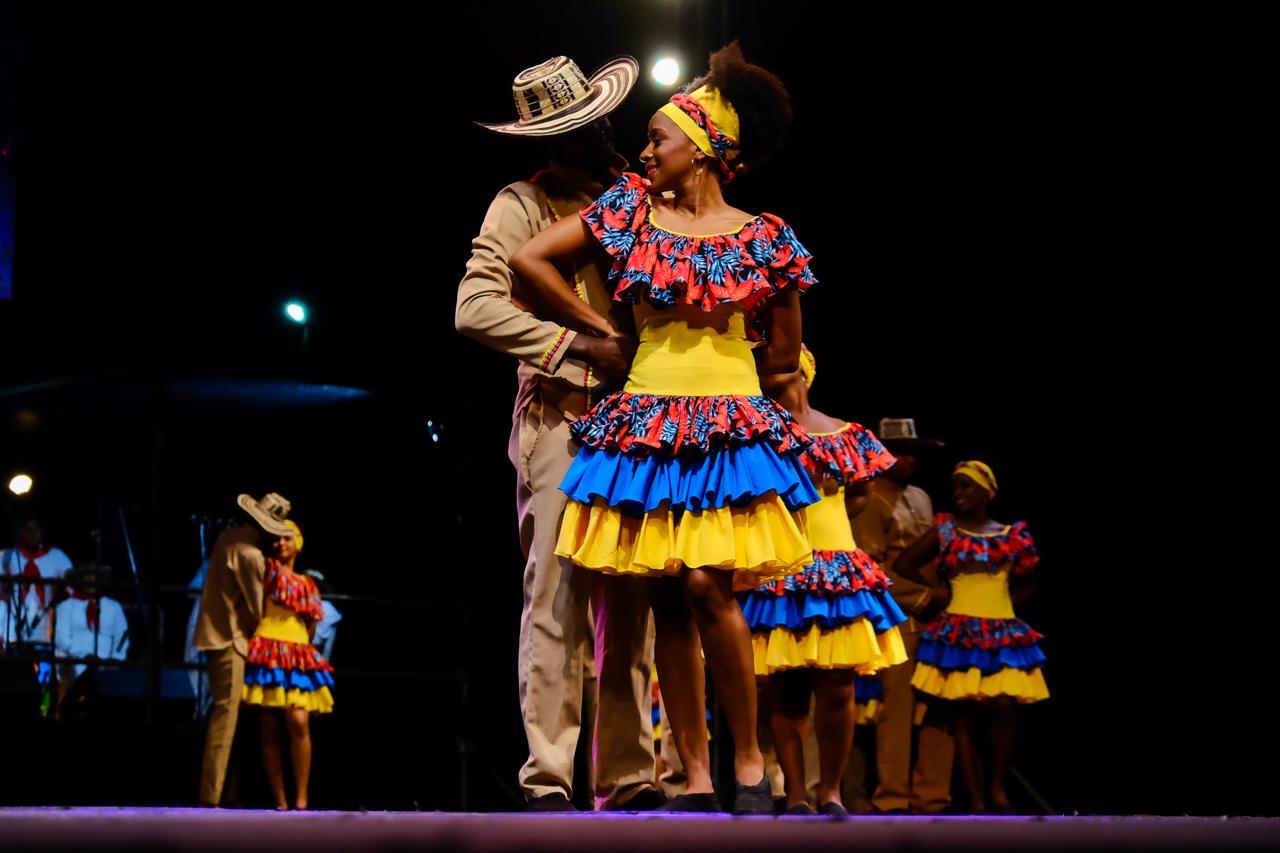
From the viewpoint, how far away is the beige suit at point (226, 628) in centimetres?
709

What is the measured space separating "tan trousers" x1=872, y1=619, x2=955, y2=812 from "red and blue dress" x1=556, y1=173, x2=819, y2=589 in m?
4.20

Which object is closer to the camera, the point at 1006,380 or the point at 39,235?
the point at 1006,380

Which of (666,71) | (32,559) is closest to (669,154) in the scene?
(666,71)

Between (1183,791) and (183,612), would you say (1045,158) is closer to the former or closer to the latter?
(1183,791)

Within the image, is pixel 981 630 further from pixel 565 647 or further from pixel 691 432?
A: pixel 691 432

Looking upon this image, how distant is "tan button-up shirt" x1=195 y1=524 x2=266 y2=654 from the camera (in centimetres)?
711

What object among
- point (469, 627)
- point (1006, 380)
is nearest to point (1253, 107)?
point (1006, 380)

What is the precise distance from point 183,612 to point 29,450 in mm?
2344

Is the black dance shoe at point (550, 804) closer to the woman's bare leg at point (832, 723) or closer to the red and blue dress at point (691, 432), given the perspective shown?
the red and blue dress at point (691, 432)

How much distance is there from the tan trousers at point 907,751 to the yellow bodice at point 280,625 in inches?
128

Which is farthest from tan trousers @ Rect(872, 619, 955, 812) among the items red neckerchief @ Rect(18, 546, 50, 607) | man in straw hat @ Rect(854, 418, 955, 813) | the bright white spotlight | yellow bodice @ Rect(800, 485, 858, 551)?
red neckerchief @ Rect(18, 546, 50, 607)

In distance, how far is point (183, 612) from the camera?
11.0 m

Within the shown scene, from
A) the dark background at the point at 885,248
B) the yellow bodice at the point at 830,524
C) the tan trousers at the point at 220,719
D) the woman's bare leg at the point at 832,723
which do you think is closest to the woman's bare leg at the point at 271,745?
the tan trousers at the point at 220,719

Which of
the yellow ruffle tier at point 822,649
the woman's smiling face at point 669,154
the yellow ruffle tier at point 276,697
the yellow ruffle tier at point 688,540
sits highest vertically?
the woman's smiling face at point 669,154
